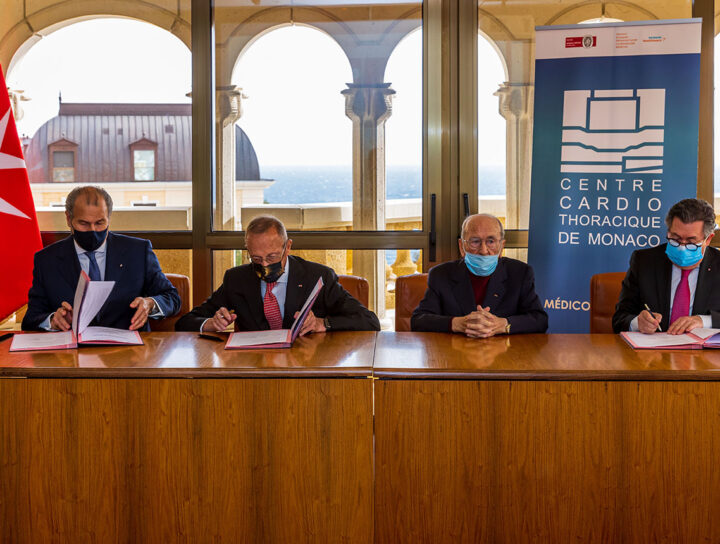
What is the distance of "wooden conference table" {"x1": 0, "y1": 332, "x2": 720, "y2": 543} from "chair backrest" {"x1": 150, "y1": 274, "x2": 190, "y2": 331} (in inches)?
46.8

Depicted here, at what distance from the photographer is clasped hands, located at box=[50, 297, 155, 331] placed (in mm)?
2639

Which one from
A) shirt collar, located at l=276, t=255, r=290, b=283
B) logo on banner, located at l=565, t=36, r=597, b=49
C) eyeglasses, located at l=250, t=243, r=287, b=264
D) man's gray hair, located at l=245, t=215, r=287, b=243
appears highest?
logo on banner, located at l=565, t=36, r=597, b=49

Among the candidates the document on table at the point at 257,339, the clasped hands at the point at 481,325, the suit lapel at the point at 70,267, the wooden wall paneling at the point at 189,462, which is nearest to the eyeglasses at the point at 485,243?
the clasped hands at the point at 481,325

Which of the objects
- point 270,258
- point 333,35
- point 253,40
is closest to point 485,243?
point 270,258

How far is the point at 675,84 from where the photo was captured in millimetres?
3801

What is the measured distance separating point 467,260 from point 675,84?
5.94 ft

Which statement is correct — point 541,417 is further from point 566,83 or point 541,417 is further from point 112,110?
point 112,110

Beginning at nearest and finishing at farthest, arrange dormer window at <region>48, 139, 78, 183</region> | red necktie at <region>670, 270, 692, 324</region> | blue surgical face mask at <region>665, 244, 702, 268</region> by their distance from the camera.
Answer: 1. blue surgical face mask at <region>665, 244, 702, 268</region>
2. red necktie at <region>670, 270, 692, 324</region>
3. dormer window at <region>48, 139, 78, 183</region>

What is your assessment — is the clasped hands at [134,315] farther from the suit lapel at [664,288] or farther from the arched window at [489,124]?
the arched window at [489,124]

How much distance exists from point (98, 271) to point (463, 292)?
5.32 ft

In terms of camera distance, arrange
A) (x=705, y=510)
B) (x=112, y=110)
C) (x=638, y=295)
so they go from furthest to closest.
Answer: (x=112, y=110)
(x=638, y=295)
(x=705, y=510)

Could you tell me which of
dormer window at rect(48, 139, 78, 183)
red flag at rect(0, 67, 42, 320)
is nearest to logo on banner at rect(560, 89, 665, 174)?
red flag at rect(0, 67, 42, 320)

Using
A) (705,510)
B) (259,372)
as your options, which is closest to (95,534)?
(259,372)

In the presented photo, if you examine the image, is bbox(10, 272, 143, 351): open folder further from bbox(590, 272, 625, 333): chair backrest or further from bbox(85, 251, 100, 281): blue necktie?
bbox(590, 272, 625, 333): chair backrest
